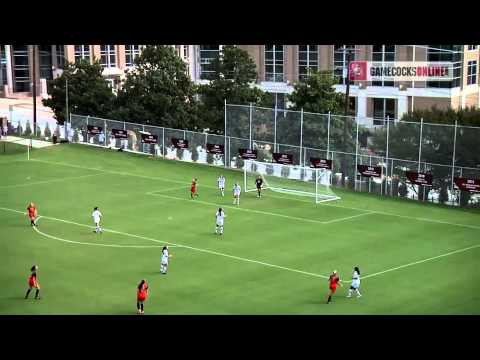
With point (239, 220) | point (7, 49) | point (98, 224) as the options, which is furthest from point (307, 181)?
point (7, 49)

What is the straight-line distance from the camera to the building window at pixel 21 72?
3925 inches

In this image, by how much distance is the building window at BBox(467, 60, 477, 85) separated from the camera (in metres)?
71.0

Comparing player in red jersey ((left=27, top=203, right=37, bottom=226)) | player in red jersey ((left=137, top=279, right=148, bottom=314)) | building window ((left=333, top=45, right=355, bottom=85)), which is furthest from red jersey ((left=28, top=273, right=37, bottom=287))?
building window ((left=333, top=45, right=355, bottom=85))

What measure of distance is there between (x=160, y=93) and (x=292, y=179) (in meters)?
16.6

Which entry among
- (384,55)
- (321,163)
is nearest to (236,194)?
(321,163)

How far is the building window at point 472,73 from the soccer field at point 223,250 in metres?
26.2

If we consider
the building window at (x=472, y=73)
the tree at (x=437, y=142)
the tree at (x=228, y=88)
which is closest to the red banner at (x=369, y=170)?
the tree at (x=437, y=142)

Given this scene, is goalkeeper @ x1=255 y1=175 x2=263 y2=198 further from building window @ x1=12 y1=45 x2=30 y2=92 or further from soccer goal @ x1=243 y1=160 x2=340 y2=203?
building window @ x1=12 y1=45 x2=30 y2=92

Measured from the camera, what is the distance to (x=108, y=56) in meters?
97.0

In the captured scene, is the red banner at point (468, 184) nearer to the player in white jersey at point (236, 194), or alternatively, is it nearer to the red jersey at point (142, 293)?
the player in white jersey at point (236, 194)

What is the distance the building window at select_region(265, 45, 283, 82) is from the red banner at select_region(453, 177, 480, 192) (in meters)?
34.6

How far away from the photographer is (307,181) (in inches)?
1981

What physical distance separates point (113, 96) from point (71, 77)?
387 centimetres

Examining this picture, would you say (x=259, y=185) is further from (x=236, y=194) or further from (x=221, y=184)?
(x=236, y=194)
